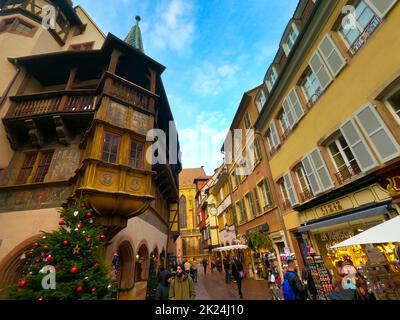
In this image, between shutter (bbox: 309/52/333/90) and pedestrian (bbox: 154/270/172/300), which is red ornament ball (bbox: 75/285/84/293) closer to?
pedestrian (bbox: 154/270/172/300)

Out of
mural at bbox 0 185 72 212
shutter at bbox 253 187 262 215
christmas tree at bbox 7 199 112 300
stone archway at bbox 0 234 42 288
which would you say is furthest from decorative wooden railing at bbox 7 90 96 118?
shutter at bbox 253 187 262 215

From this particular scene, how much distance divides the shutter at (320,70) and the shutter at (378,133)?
6.80 ft

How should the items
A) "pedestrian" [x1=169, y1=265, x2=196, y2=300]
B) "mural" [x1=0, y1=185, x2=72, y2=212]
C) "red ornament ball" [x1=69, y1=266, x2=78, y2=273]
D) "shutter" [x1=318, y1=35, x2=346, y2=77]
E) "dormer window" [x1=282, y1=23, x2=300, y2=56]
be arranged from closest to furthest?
"red ornament ball" [x1=69, y1=266, x2=78, y2=273] → "pedestrian" [x1=169, y1=265, x2=196, y2=300] → "shutter" [x1=318, y1=35, x2=346, y2=77] → "mural" [x1=0, y1=185, x2=72, y2=212] → "dormer window" [x1=282, y1=23, x2=300, y2=56]

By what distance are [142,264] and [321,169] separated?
9.72 m

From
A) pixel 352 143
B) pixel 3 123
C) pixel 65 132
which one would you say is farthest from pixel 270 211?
pixel 3 123

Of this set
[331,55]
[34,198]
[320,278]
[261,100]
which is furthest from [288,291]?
[261,100]

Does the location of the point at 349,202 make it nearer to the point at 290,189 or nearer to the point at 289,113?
the point at 290,189

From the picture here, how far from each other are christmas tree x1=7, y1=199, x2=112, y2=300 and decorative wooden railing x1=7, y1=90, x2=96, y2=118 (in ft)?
18.9

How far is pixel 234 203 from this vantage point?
19.2 meters

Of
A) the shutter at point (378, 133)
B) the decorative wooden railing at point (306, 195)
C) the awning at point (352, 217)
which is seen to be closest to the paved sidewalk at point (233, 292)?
the awning at point (352, 217)

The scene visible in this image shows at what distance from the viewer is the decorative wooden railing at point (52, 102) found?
880cm

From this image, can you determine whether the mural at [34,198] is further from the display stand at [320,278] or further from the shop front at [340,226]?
the display stand at [320,278]

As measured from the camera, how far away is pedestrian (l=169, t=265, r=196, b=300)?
591cm

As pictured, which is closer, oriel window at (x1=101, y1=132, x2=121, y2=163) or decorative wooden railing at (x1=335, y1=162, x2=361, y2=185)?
decorative wooden railing at (x1=335, y1=162, x2=361, y2=185)
